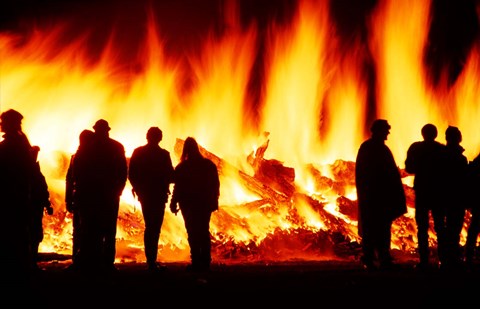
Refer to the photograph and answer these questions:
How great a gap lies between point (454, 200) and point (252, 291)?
3.79 meters

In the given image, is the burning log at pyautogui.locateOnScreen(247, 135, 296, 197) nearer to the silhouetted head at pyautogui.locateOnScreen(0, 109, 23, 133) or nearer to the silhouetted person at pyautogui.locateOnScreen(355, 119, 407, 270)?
the silhouetted person at pyautogui.locateOnScreen(355, 119, 407, 270)

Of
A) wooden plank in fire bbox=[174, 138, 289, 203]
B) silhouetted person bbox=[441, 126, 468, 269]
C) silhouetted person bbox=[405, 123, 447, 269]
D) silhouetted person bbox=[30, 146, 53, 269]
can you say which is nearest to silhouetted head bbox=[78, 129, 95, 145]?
silhouetted person bbox=[30, 146, 53, 269]

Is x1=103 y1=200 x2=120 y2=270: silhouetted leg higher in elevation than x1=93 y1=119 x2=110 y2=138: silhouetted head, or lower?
lower

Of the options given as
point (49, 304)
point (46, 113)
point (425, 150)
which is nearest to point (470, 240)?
point (425, 150)

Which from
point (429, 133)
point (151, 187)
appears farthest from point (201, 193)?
point (429, 133)

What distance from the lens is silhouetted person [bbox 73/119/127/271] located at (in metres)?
7.38

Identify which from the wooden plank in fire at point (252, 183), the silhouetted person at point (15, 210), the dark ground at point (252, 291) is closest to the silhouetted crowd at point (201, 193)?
the dark ground at point (252, 291)

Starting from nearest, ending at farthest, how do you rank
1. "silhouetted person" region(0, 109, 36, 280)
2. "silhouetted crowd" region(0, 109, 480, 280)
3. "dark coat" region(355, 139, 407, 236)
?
"silhouetted person" region(0, 109, 36, 280), "silhouetted crowd" region(0, 109, 480, 280), "dark coat" region(355, 139, 407, 236)

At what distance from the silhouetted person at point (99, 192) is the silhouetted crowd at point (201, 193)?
1cm

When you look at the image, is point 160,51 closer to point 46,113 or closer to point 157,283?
point 46,113

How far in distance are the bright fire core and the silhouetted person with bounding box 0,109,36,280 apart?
7.15 m

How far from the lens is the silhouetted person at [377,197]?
7859mm

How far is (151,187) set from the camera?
26.7 feet

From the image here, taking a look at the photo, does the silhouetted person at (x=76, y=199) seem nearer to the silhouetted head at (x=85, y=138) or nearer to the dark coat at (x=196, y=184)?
the silhouetted head at (x=85, y=138)
